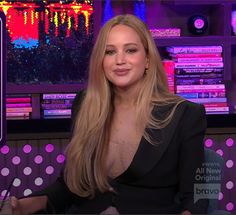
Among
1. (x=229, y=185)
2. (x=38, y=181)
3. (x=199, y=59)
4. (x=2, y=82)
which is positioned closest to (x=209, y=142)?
(x=229, y=185)

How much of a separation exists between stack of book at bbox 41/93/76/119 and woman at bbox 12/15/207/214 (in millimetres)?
1559

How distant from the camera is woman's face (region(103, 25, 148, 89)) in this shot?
163 cm

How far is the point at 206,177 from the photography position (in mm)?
1656

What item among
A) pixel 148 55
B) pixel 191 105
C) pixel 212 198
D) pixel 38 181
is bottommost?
pixel 38 181

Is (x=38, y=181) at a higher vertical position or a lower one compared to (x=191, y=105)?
lower

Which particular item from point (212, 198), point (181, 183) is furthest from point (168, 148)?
point (212, 198)

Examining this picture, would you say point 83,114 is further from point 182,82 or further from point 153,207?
point 182,82

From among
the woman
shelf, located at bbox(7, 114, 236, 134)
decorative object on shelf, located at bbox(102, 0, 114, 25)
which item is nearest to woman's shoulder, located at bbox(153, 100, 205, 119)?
the woman

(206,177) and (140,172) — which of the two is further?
(206,177)

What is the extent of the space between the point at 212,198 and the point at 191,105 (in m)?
0.29

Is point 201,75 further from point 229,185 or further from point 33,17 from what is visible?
point 33,17

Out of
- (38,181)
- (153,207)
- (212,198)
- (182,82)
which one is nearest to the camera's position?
(153,207)

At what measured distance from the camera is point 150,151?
1.58 metres

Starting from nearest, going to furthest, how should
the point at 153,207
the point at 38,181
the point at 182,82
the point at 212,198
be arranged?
the point at 153,207 → the point at 212,198 → the point at 38,181 → the point at 182,82
